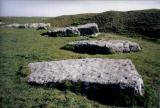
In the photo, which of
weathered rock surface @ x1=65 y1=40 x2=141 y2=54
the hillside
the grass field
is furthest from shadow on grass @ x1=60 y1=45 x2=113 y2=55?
the hillside

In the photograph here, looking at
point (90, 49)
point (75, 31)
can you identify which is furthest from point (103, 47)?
point (75, 31)

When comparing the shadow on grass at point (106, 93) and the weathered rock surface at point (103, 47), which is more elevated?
the weathered rock surface at point (103, 47)

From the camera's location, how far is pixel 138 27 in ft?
128

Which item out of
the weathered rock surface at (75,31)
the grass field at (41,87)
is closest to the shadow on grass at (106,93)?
the grass field at (41,87)

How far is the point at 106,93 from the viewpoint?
1524cm

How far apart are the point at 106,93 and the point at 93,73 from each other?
187 centimetres

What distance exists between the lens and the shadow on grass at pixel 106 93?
48.4 ft

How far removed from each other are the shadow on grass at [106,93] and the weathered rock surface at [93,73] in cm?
6

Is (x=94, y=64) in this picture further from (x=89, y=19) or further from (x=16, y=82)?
(x=89, y=19)

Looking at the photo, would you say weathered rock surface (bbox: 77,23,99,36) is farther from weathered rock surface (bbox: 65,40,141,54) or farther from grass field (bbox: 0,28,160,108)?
weathered rock surface (bbox: 65,40,141,54)

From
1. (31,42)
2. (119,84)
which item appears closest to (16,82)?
(119,84)

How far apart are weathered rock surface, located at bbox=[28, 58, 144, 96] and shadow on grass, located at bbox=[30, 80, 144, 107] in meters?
0.06

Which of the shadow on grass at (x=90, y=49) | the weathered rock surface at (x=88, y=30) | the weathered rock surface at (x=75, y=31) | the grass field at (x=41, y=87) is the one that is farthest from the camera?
the weathered rock surface at (x=88, y=30)

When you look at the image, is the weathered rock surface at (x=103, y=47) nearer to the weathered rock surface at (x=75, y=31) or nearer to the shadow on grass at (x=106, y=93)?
the weathered rock surface at (x=75, y=31)
